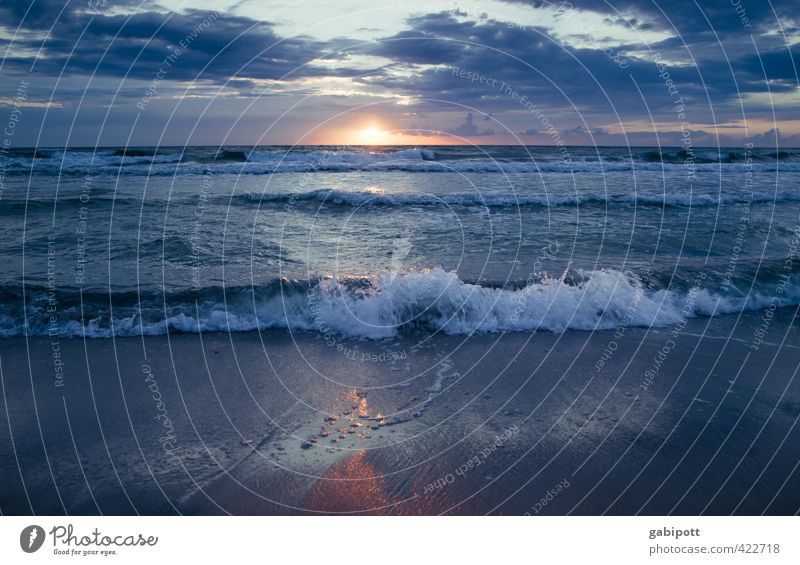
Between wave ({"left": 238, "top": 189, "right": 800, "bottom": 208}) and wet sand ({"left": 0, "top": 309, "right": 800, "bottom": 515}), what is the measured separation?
13.7m

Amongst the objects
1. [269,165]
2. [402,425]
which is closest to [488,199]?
[402,425]

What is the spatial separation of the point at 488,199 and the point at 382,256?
1084 cm

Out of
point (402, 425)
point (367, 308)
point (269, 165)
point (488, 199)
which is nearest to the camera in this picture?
point (402, 425)

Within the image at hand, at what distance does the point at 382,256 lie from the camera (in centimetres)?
1259

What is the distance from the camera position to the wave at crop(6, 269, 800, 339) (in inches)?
338

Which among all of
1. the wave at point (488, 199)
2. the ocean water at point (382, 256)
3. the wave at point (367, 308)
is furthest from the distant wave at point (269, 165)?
the wave at point (367, 308)

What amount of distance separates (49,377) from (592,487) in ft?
22.4

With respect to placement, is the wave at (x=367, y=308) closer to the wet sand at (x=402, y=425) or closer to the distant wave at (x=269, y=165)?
the wet sand at (x=402, y=425)

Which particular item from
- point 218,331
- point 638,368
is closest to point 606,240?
point 638,368

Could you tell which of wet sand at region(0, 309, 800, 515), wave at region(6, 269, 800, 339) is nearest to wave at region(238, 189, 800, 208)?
wave at region(6, 269, 800, 339)

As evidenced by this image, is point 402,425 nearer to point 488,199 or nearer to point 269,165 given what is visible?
point 488,199

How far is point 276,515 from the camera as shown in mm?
4531

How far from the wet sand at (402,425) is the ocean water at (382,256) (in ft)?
2.59

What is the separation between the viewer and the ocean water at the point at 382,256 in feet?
29.2
